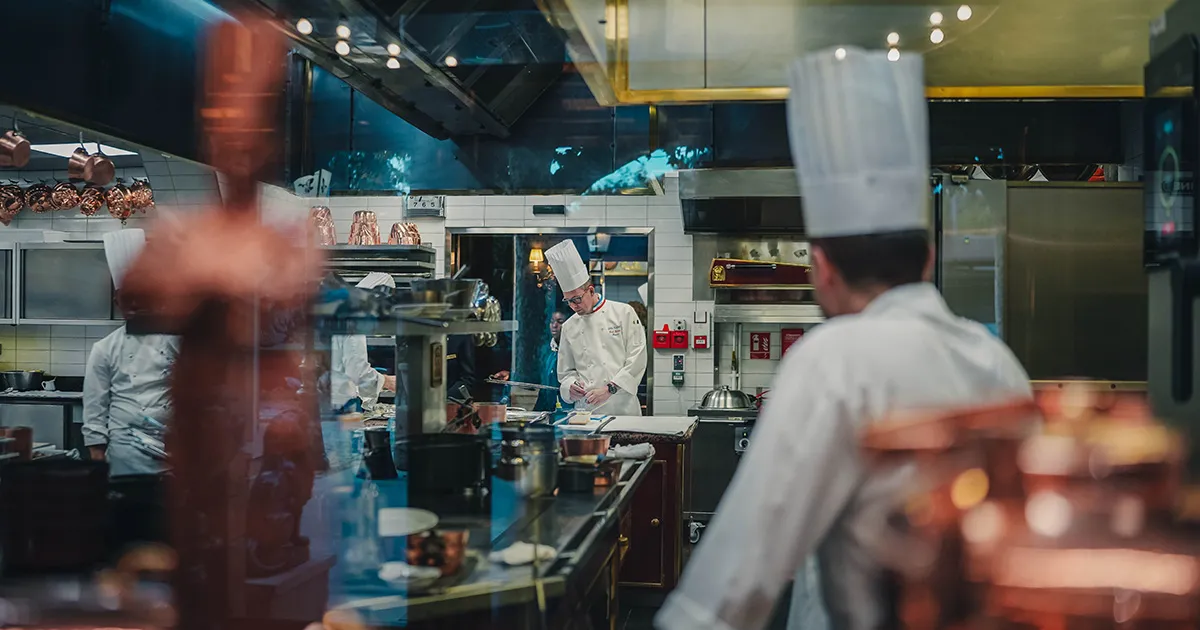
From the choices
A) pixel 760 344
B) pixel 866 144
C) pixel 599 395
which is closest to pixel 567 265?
pixel 599 395

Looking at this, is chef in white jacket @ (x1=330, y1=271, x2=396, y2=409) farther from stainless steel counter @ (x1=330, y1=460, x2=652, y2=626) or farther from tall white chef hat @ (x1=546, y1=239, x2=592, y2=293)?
stainless steel counter @ (x1=330, y1=460, x2=652, y2=626)

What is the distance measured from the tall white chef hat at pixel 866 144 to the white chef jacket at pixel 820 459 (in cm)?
15

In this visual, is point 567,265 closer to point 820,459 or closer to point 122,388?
point 122,388

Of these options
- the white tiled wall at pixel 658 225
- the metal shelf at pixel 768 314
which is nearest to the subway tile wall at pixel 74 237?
the white tiled wall at pixel 658 225

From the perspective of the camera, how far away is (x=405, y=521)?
1.90 m

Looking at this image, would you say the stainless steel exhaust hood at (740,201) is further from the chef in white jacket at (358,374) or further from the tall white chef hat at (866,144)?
the tall white chef hat at (866,144)

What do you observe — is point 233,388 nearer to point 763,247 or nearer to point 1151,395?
point 1151,395

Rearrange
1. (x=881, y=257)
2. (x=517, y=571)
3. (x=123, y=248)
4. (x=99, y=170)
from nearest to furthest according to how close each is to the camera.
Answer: (x=881, y=257) → (x=517, y=571) → (x=123, y=248) → (x=99, y=170)

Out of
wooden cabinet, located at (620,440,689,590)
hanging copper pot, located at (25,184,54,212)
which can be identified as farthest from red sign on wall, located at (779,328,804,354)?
hanging copper pot, located at (25,184,54,212)

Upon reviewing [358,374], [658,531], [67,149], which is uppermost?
[67,149]

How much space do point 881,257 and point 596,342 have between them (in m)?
4.09

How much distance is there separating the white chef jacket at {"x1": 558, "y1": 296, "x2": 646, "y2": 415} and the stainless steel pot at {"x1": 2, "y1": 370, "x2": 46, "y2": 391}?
2.61 meters

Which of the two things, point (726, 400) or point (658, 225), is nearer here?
point (726, 400)

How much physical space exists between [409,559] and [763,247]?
4.53 metres
